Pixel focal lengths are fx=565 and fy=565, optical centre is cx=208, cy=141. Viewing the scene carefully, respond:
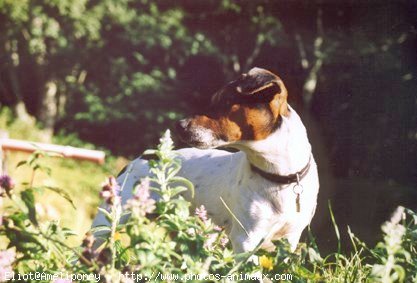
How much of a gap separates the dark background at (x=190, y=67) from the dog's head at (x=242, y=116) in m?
4.11

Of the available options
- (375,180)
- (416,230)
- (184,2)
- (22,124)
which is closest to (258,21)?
(184,2)

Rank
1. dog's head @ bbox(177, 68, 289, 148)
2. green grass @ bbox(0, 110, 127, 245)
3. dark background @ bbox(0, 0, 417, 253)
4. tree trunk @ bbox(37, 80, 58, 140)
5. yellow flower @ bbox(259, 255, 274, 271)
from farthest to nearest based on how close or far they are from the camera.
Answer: tree trunk @ bbox(37, 80, 58, 140) < dark background @ bbox(0, 0, 417, 253) < green grass @ bbox(0, 110, 127, 245) < dog's head @ bbox(177, 68, 289, 148) < yellow flower @ bbox(259, 255, 274, 271)

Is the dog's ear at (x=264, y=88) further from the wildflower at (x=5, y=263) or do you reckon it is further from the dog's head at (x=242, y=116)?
the wildflower at (x=5, y=263)

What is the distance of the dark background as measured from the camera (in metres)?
7.03

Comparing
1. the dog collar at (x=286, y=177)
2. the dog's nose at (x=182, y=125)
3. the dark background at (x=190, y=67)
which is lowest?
the dark background at (x=190, y=67)

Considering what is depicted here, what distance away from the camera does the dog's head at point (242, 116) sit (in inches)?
95.5

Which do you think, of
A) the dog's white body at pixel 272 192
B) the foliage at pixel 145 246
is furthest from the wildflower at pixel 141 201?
the dog's white body at pixel 272 192

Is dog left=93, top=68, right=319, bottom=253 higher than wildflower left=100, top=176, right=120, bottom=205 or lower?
lower

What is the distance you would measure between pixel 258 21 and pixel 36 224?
7.83m

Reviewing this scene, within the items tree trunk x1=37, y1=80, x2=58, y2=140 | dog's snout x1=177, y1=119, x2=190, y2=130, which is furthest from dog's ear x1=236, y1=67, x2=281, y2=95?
tree trunk x1=37, y1=80, x2=58, y2=140

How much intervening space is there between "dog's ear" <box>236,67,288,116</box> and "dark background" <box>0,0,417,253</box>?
4087 millimetres

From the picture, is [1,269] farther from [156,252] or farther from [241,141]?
[241,141]

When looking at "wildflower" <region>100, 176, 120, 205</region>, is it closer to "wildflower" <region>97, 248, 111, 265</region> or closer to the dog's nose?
"wildflower" <region>97, 248, 111, 265</region>

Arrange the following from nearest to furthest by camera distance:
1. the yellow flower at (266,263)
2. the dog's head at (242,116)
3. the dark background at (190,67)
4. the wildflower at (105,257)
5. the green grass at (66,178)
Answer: the wildflower at (105,257)
the yellow flower at (266,263)
the dog's head at (242,116)
the green grass at (66,178)
the dark background at (190,67)
